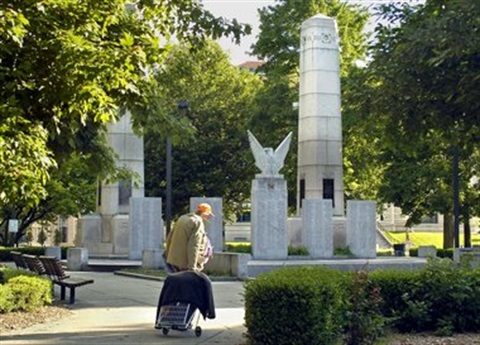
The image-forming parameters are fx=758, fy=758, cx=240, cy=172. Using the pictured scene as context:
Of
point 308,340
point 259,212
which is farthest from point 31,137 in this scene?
point 259,212

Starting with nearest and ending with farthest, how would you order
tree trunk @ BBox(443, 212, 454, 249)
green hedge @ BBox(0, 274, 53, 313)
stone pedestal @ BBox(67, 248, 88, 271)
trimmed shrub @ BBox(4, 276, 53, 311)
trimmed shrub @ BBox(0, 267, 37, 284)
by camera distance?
1. green hedge @ BBox(0, 274, 53, 313)
2. trimmed shrub @ BBox(4, 276, 53, 311)
3. trimmed shrub @ BBox(0, 267, 37, 284)
4. stone pedestal @ BBox(67, 248, 88, 271)
5. tree trunk @ BBox(443, 212, 454, 249)

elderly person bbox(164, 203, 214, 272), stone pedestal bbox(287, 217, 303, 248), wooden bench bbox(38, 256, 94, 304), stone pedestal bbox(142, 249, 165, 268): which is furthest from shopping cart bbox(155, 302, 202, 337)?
stone pedestal bbox(287, 217, 303, 248)

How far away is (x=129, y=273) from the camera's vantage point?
21.8m

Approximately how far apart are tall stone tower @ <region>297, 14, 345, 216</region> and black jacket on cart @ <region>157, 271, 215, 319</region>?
19.8 metres

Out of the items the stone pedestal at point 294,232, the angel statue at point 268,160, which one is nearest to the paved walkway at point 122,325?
the angel statue at point 268,160

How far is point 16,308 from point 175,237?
11.7 ft

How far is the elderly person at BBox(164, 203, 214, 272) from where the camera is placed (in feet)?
32.1

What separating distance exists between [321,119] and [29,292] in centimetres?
1887

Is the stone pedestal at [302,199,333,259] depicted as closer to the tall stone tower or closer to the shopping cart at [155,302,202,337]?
the tall stone tower

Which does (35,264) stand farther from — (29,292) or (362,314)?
(362,314)

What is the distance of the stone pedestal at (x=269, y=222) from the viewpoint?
24.7 m

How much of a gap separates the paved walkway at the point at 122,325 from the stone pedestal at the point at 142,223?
35.7 feet

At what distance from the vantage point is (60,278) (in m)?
14.6

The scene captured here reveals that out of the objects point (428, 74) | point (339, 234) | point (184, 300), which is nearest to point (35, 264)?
point (184, 300)
